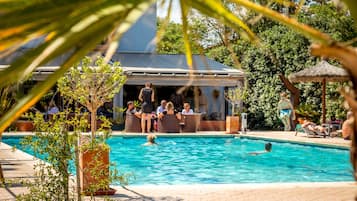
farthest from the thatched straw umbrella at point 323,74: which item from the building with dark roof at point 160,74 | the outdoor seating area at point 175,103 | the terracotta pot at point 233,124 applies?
the terracotta pot at point 233,124

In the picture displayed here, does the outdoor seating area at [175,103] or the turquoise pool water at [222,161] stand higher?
the outdoor seating area at [175,103]

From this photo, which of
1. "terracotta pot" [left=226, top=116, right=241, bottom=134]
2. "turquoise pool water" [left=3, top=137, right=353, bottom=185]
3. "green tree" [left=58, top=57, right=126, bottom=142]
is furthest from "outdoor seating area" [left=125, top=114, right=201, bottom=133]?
"green tree" [left=58, top=57, right=126, bottom=142]

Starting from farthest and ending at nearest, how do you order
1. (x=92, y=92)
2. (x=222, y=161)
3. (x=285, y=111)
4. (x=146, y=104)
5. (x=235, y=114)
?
(x=235, y=114)
(x=285, y=111)
(x=146, y=104)
(x=222, y=161)
(x=92, y=92)

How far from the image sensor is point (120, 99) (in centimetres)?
2336

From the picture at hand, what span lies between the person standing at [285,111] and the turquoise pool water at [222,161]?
294cm

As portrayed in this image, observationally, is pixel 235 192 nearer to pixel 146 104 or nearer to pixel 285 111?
pixel 146 104

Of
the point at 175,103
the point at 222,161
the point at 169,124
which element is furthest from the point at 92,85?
the point at 175,103

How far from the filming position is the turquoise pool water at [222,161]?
453 inches

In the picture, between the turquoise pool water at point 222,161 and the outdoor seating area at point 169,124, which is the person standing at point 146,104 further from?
the turquoise pool water at point 222,161

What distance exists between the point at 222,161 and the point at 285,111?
27.3 ft

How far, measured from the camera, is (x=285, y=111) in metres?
22.1

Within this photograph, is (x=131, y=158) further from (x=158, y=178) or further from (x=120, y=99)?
(x=120, y=99)

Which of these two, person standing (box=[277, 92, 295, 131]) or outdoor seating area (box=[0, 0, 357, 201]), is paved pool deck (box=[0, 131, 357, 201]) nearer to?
outdoor seating area (box=[0, 0, 357, 201])

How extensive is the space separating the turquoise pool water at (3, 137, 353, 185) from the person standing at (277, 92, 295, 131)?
2.94m
